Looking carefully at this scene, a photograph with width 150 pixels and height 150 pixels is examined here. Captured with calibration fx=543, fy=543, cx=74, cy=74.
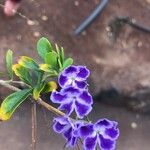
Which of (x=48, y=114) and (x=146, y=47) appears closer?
(x=48, y=114)

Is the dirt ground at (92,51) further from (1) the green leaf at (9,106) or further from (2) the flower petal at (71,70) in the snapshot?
(2) the flower petal at (71,70)

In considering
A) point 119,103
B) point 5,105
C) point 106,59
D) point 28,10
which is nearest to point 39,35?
point 28,10

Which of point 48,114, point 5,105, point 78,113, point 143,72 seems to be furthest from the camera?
A: point 143,72

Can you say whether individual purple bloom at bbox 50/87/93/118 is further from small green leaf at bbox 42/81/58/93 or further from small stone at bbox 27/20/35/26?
small stone at bbox 27/20/35/26

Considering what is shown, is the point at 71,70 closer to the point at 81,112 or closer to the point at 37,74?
the point at 81,112

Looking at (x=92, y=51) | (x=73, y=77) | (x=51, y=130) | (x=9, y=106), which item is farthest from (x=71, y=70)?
(x=92, y=51)

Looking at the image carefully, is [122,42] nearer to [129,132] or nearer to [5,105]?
[129,132]

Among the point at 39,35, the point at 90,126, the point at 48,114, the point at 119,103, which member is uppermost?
the point at 39,35

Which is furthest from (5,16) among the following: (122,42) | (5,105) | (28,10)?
(5,105)

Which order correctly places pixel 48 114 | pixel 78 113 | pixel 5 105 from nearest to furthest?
pixel 78 113 → pixel 5 105 → pixel 48 114

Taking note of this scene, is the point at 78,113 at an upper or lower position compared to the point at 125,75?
lower
